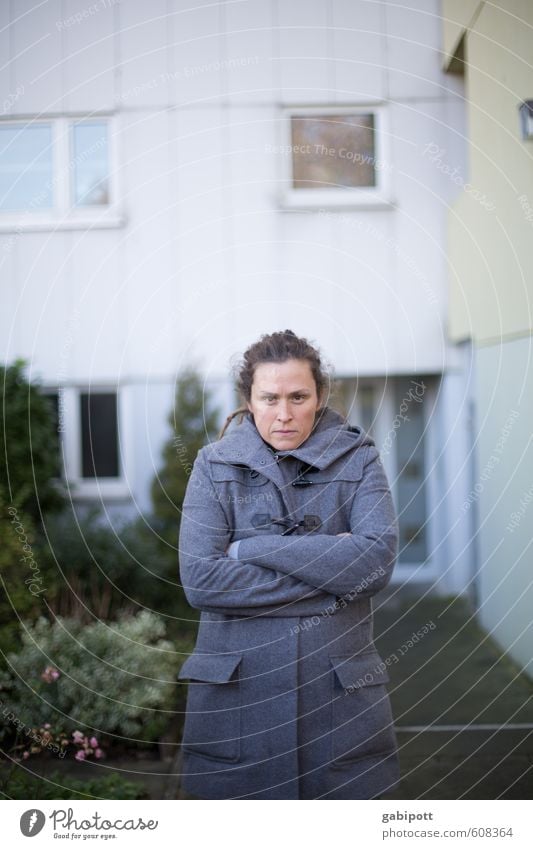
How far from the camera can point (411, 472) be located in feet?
23.9

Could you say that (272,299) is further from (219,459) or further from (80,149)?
(219,459)

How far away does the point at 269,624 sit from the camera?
7.89ft

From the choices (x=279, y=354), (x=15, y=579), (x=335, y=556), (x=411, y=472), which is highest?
(x=279, y=354)

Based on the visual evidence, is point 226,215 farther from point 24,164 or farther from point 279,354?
point 279,354

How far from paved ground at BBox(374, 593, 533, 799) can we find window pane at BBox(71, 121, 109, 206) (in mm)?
3042

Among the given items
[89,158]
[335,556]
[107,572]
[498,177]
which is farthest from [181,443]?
[335,556]

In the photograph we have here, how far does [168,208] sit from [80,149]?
2.42 ft

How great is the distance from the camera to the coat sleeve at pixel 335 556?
233 cm

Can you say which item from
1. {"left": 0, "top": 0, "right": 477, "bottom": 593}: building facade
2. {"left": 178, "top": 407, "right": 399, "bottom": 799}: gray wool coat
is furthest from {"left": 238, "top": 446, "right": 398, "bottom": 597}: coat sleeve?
{"left": 0, "top": 0, "right": 477, "bottom": 593}: building facade

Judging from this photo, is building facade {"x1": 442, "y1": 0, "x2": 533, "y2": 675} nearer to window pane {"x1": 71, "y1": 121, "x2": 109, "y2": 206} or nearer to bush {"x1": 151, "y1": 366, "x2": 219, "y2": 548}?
bush {"x1": 151, "y1": 366, "x2": 219, "y2": 548}

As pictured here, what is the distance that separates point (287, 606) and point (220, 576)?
0.19 m

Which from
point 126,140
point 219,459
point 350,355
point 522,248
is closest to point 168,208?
point 126,140

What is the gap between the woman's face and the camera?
2400 millimetres

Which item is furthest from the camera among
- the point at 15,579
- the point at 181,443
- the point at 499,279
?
the point at 181,443
